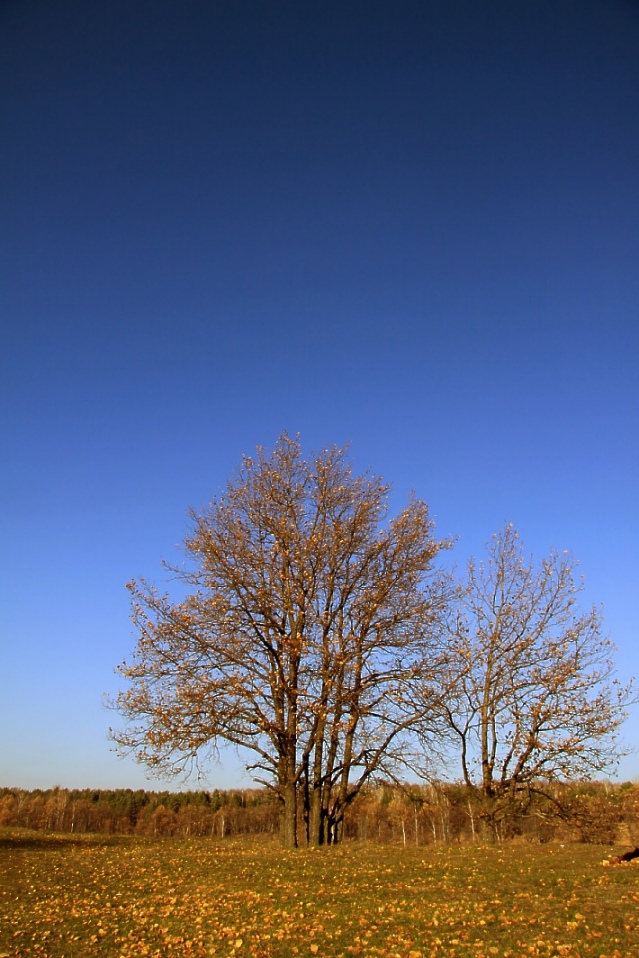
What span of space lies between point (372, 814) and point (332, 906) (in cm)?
5408

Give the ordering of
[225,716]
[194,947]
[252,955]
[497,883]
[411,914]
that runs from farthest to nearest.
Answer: [225,716] → [497,883] → [411,914] → [194,947] → [252,955]

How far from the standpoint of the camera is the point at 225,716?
1831 centimetres

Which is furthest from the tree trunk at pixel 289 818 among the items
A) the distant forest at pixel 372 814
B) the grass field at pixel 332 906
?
the grass field at pixel 332 906

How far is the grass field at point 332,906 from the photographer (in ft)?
27.3

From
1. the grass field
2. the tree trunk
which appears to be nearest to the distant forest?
the tree trunk

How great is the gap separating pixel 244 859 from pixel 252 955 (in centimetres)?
883

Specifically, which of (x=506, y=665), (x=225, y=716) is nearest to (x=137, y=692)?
(x=225, y=716)

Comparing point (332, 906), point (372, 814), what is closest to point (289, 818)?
point (332, 906)

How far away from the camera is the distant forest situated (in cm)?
2141

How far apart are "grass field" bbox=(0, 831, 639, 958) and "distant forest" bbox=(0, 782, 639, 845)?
17.7ft

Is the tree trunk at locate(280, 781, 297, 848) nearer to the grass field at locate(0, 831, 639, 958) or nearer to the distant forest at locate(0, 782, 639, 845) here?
the distant forest at locate(0, 782, 639, 845)

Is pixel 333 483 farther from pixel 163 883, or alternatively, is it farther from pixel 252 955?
pixel 252 955

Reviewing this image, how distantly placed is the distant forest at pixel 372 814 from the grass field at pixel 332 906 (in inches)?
212

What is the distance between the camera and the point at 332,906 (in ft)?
34.2
